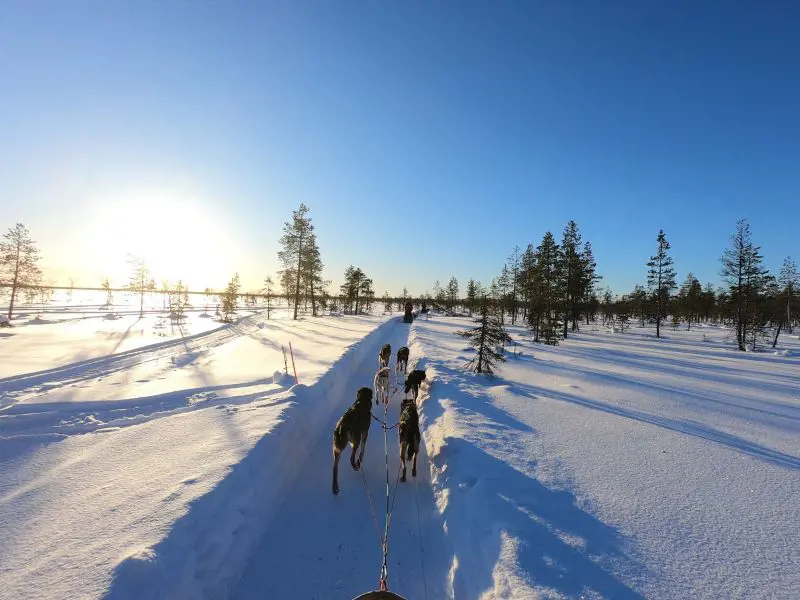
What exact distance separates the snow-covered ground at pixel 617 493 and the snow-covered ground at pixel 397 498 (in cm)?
2

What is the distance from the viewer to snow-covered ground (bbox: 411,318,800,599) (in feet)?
9.24

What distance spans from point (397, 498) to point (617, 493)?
2.93 m

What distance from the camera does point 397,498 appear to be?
4.70m

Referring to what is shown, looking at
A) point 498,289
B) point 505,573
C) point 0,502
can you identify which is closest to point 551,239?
point 498,289

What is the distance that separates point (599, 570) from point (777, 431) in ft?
22.7

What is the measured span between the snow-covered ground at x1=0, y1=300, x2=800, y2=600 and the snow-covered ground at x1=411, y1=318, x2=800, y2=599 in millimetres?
24

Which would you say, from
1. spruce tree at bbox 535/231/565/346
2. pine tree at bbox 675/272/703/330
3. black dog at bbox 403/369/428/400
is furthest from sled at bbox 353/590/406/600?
pine tree at bbox 675/272/703/330

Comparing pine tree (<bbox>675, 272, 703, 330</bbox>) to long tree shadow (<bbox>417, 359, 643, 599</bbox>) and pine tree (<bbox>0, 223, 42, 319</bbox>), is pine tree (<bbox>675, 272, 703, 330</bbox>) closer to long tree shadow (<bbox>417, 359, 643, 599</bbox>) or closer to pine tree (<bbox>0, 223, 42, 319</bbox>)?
long tree shadow (<bbox>417, 359, 643, 599</bbox>)

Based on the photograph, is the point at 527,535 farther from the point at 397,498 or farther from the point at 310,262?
the point at 310,262

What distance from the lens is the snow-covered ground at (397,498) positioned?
2818 millimetres

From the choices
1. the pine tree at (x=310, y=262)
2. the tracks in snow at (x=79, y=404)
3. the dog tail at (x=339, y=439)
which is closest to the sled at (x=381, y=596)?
the dog tail at (x=339, y=439)

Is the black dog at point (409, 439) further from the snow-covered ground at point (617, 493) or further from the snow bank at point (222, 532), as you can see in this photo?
the snow bank at point (222, 532)

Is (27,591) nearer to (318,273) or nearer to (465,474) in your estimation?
(465,474)

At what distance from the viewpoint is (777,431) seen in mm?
6453
